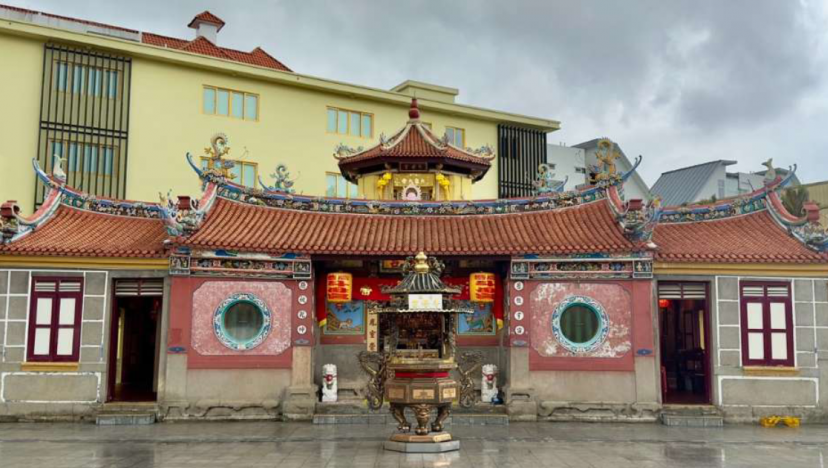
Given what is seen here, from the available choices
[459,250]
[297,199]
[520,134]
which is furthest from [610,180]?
[520,134]

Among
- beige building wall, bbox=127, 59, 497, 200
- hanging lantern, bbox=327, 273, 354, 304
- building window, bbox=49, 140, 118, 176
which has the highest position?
beige building wall, bbox=127, 59, 497, 200

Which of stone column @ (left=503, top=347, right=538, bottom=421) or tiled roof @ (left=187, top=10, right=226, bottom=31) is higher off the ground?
tiled roof @ (left=187, top=10, right=226, bottom=31)

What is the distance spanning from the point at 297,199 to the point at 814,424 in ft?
42.7

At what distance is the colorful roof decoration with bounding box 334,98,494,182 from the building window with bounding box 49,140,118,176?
35.2 ft

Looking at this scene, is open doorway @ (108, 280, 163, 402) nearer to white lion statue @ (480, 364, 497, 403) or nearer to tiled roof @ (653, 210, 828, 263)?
white lion statue @ (480, 364, 497, 403)

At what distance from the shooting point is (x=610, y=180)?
19.0m

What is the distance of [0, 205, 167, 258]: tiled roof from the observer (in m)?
16.8

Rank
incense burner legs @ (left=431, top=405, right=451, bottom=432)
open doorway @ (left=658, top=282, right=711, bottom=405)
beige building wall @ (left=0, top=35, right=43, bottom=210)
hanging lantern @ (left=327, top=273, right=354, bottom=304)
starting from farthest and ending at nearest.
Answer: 1. beige building wall @ (left=0, top=35, right=43, bottom=210)
2. hanging lantern @ (left=327, top=273, right=354, bottom=304)
3. open doorway @ (left=658, top=282, right=711, bottom=405)
4. incense burner legs @ (left=431, top=405, right=451, bottom=432)

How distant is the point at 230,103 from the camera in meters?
31.9

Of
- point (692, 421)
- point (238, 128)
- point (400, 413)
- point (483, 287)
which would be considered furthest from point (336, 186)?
point (400, 413)

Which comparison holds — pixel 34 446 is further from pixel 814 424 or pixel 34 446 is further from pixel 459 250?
pixel 814 424

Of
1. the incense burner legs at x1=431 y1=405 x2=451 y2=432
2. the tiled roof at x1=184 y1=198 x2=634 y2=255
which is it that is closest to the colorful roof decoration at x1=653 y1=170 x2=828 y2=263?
the tiled roof at x1=184 y1=198 x2=634 y2=255

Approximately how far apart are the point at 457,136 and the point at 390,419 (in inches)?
855

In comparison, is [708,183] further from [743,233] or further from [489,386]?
[489,386]
